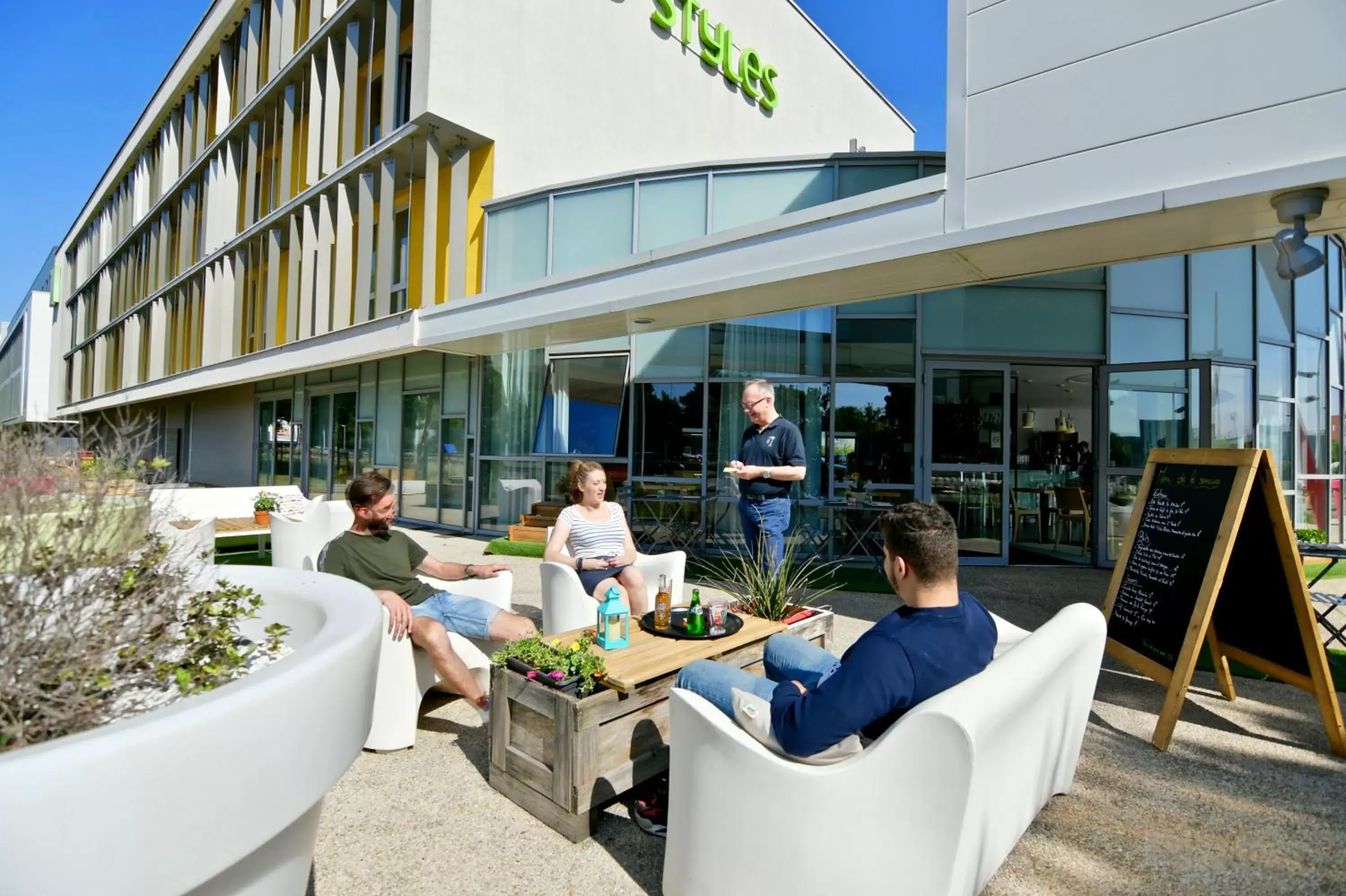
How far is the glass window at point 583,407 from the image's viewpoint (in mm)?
9047

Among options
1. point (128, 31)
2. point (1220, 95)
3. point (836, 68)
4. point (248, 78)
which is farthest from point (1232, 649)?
point (128, 31)

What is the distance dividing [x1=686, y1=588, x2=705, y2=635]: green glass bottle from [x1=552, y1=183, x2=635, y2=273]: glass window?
21.7ft

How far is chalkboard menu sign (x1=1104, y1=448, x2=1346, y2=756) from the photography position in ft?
9.86

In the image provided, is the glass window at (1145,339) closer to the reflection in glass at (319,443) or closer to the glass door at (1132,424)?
the glass door at (1132,424)

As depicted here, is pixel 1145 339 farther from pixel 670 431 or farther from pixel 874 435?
pixel 670 431

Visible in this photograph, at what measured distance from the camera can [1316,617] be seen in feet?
10.3

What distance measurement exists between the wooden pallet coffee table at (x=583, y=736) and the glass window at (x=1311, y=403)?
901 cm

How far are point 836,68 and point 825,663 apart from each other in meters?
17.3

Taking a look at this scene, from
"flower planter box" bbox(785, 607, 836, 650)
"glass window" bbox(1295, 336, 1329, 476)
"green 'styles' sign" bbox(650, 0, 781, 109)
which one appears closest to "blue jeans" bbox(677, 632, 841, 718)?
"flower planter box" bbox(785, 607, 836, 650)

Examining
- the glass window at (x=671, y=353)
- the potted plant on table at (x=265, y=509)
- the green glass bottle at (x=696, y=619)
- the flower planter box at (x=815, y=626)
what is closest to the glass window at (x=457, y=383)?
the glass window at (x=671, y=353)

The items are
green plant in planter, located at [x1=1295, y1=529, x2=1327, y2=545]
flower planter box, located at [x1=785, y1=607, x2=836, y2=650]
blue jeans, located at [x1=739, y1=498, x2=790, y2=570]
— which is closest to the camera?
flower planter box, located at [x1=785, y1=607, x2=836, y2=650]

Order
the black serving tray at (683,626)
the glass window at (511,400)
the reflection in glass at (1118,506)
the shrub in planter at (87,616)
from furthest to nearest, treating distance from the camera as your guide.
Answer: the glass window at (511,400), the reflection in glass at (1118,506), the black serving tray at (683,626), the shrub in planter at (87,616)

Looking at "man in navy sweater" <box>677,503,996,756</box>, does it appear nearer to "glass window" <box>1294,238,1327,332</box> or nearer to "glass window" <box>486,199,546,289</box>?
"glass window" <box>486,199,546,289</box>

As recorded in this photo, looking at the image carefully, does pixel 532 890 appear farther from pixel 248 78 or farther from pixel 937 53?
pixel 248 78
